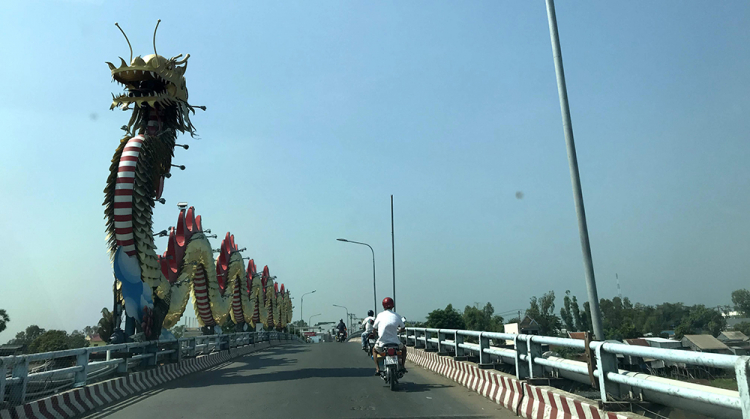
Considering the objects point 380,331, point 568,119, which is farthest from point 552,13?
point 380,331

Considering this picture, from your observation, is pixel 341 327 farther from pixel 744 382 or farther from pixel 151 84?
pixel 744 382

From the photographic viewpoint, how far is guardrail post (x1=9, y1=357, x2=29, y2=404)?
7.31 meters

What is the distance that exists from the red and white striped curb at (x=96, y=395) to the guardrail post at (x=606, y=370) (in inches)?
291

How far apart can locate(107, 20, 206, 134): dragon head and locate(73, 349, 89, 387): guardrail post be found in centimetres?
917

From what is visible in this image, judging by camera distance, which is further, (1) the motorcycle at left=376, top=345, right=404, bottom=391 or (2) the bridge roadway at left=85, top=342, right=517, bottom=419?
(1) the motorcycle at left=376, top=345, right=404, bottom=391

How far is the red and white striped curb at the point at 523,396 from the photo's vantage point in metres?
5.35

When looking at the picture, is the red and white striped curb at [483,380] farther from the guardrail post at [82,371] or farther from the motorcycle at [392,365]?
the guardrail post at [82,371]

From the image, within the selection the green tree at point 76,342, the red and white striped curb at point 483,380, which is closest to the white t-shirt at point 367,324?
the red and white striped curb at point 483,380

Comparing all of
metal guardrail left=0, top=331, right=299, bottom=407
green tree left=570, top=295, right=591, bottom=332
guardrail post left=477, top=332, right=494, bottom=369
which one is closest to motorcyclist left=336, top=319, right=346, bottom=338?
metal guardrail left=0, top=331, right=299, bottom=407

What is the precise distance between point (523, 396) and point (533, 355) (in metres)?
0.57

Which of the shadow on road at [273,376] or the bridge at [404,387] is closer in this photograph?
the bridge at [404,387]

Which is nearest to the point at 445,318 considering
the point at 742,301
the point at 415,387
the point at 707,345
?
the point at 742,301

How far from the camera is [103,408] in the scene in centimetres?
898

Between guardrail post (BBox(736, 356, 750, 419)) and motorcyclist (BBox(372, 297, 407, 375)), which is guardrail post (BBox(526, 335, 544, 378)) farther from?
guardrail post (BBox(736, 356, 750, 419))
